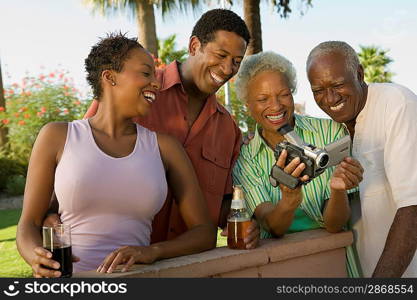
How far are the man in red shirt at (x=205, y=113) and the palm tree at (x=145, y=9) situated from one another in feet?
37.0

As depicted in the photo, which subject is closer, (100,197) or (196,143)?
(100,197)

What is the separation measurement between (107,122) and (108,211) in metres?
0.44

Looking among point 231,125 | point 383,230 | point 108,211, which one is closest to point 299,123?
point 231,125

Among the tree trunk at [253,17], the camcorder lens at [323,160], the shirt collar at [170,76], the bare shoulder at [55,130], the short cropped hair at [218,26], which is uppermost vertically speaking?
the tree trunk at [253,17]

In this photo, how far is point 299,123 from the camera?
303 cm

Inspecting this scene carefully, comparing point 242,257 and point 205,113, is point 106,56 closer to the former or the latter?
point 205,113

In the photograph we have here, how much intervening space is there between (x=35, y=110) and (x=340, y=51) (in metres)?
10.4

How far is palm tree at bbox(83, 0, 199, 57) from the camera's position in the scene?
1462cm

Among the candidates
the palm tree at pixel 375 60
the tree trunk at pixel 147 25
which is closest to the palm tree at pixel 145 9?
the tree trunk at pixel 147 25

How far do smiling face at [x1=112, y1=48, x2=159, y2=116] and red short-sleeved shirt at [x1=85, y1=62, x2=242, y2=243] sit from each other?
45cm

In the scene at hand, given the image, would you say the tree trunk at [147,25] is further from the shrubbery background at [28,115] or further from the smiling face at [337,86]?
the smiling face at [337,86]

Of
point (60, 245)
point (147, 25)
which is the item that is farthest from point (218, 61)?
point (147, 25)

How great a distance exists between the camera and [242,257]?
2551 millimetres

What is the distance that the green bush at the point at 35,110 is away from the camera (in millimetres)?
12234
